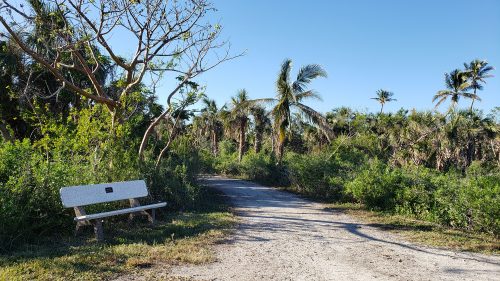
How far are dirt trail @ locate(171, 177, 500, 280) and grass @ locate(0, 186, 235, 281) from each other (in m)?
0.39

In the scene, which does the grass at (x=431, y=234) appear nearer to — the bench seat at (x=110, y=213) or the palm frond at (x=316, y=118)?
the bench seat at (x=110, y=213)

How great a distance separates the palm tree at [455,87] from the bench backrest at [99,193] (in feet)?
129

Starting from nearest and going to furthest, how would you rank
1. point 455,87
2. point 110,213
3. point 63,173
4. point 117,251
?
point 117,251, point 110,213, point 63,173, point 455,87

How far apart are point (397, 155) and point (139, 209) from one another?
68.9 feet

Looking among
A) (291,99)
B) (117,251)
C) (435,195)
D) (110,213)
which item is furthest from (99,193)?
(291,99)

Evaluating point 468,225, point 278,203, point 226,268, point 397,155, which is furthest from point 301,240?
point 397,155

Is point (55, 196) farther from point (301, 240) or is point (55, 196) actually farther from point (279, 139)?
point (279, 139)

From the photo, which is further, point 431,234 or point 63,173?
point 431,234

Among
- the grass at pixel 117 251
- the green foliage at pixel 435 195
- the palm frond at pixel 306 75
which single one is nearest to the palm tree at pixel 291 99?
the palm frond at pixel 306 75

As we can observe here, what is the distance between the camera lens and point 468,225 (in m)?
7.81

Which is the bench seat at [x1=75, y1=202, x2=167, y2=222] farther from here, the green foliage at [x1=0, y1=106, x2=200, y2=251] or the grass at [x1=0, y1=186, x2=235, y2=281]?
the green foliage at [x1=0, y1=106, x2=200, y2=251]

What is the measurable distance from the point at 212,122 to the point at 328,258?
3755 centimetres

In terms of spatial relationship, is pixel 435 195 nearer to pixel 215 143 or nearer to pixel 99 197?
pixel 99 197

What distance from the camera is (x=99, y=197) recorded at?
723 centimetres
